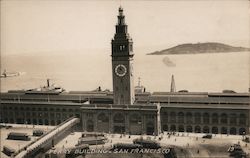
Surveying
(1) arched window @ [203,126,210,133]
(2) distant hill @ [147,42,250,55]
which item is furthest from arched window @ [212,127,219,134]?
(2) distant hill @ [147,42,250,55]

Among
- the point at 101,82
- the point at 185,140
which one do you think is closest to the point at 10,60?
the point at 185,140

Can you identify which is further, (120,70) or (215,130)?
(120,70)

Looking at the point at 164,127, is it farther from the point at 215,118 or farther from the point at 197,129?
the point at 215,118

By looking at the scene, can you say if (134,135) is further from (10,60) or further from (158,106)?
(10,60)

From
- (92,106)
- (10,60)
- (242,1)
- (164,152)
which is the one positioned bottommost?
(164,152)

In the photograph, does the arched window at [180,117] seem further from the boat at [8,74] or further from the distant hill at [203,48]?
the boat at [8,74]

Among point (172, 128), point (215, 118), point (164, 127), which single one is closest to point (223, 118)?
point (215, 118)

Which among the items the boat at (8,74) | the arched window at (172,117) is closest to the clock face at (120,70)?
the arched window at (172,117)
